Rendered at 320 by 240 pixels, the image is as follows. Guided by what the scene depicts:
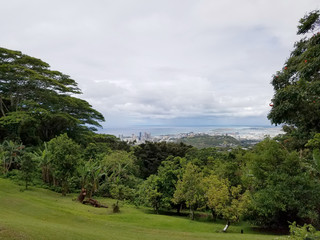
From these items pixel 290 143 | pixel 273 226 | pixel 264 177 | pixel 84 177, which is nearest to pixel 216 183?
pixel 264 177

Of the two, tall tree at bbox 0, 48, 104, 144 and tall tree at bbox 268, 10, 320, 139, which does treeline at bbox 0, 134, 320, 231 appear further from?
tall tree at bbox 0, 48, 104, 144

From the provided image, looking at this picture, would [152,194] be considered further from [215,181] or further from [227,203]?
[227,203]

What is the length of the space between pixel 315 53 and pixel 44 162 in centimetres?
2074

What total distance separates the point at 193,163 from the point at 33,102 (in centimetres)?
1838

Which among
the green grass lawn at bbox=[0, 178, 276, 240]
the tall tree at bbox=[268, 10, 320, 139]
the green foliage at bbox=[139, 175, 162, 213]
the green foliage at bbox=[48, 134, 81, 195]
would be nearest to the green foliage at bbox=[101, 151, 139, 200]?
the green foliage at bbox=[139, 175, 162, 213]

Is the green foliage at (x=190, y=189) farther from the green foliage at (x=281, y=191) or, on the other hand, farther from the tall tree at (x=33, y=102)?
the tall tree at (x=33, y=102)

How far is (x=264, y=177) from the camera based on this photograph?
15070 millimetres

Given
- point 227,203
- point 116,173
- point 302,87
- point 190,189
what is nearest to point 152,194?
point 190,189

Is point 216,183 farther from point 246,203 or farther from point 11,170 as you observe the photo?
point 11,170

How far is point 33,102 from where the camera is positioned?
966 inches

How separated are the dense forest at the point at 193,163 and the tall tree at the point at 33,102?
0.10 m

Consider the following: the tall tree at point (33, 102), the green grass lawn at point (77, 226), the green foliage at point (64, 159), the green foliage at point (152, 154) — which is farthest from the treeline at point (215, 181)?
the green foliage at point (152, 154)

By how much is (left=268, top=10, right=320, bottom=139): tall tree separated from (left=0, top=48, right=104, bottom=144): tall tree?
875 inches

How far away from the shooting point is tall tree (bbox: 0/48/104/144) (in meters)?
24.0
